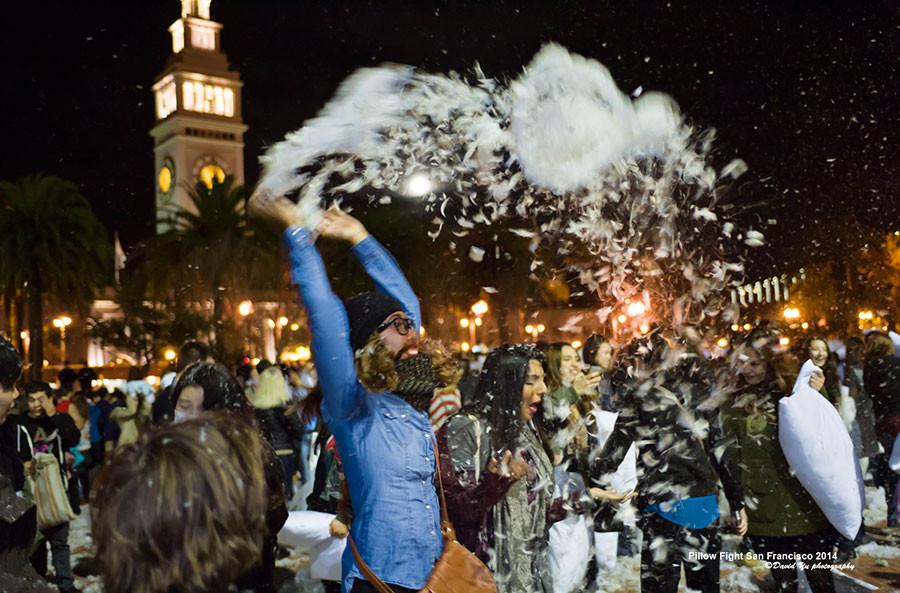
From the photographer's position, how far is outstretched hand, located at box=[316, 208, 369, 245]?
3.07 metres

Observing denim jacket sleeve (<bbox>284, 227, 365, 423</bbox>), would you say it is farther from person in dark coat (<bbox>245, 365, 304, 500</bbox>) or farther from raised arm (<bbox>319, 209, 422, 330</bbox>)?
person in dark coat (<bbox>245, 365, 304, 500</bbox>)

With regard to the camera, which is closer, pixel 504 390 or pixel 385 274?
pixel 385 274

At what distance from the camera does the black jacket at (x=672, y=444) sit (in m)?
5.47

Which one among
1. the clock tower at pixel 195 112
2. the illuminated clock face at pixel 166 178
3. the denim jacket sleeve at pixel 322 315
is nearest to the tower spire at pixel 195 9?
the clock tower at pixel 195 112

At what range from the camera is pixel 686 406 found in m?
5.76

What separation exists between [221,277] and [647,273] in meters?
27.6

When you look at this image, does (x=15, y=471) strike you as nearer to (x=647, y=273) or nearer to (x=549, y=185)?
(x=549, y=185)

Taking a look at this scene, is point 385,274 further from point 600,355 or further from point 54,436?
point 54,436

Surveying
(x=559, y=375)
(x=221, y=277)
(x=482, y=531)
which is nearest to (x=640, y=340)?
(x=559, y=375)

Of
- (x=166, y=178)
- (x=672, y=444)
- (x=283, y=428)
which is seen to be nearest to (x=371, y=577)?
(x=672, y=444)

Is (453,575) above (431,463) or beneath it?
beneath

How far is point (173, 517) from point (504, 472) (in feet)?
7.26

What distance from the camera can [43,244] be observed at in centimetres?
3097

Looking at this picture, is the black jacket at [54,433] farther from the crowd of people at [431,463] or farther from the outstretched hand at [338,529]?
the outstretched hand at [338,529]
